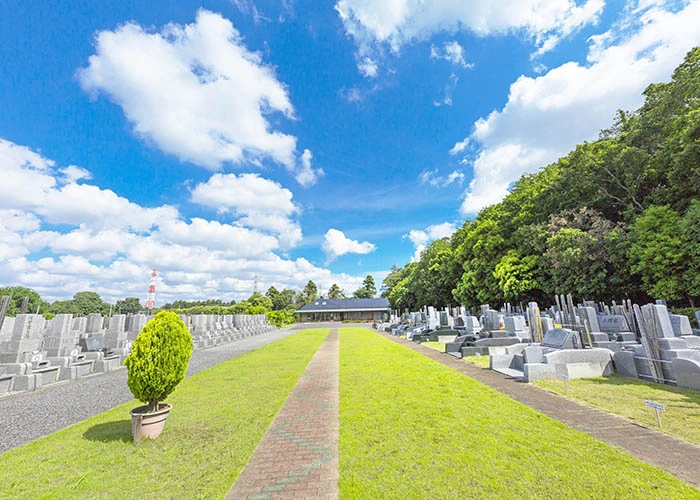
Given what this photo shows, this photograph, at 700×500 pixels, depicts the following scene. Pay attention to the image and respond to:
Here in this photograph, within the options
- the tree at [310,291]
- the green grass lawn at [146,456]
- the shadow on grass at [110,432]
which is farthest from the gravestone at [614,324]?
the tree at [310,291]

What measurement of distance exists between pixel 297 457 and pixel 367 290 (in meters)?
91.0

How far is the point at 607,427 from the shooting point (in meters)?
4.84

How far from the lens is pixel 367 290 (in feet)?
310

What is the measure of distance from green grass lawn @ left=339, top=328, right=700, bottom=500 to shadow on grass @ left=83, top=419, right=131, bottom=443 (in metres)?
3.67

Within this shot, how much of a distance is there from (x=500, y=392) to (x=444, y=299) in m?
42.0

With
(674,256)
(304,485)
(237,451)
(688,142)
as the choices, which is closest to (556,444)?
(304,485)

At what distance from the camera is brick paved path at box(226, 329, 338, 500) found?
3.32 metres

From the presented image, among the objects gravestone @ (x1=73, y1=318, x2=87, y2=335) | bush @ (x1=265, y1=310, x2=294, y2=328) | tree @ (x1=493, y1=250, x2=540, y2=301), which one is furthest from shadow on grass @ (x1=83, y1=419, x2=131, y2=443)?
bush @ (x1=265, y1=310, x2=294, y2=328)

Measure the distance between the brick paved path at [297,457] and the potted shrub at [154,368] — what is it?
A: 68.9 inches

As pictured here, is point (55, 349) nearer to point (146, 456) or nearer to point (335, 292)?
point (146, 456)

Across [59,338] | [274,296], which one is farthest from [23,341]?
[274,296]

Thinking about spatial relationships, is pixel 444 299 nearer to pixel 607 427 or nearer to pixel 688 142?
pixel 688 142

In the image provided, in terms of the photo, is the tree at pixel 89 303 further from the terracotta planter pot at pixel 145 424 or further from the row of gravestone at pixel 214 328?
the terracotta planter pot at pixel 145 424

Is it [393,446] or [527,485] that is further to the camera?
[393,446]
